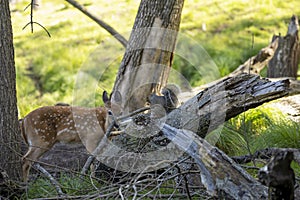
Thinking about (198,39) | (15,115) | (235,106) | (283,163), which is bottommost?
(198,39)

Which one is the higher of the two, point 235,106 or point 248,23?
point 235,106

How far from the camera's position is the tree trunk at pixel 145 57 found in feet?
22.0

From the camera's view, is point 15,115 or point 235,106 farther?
point 15,115

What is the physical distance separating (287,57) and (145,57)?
167 inches

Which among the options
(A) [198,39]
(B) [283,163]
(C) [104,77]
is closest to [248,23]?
(A) [198,39]

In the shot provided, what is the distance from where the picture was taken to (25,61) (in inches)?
494

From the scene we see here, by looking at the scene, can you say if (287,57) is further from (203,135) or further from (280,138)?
(203,135)

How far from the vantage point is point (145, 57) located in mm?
6809

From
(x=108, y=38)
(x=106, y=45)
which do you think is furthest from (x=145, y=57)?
(x=108, y=38)

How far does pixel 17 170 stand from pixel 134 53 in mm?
2297

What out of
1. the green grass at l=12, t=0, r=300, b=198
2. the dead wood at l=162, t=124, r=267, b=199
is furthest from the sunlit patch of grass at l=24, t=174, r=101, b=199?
the green grass at l=12, t=0, r=300, b=198

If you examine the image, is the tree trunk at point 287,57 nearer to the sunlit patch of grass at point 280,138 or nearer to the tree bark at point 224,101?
the sunlit patch of grass at point 280,138

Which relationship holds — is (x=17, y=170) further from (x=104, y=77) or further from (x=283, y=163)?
(x=104, y=77)

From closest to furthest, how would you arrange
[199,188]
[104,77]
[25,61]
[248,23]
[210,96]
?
[199,188]
[210,96]
[104,77]
[25,61]
[248,23]
